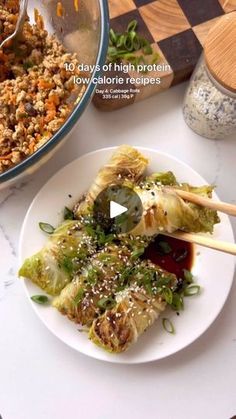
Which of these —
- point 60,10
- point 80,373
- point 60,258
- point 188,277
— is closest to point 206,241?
point 188,277

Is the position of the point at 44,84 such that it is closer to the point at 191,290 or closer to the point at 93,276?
the point at 93,276

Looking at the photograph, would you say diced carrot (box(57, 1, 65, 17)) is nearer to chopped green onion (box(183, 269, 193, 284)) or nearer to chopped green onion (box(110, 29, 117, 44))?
chopped green onion (box(110, 29, 117, 44))

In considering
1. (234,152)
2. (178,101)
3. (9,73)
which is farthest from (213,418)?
(9,73)

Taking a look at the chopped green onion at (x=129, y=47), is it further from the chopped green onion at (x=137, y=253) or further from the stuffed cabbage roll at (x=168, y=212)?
the chopped green onion at (x=137, y=253)

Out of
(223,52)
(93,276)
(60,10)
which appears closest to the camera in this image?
(223,52)

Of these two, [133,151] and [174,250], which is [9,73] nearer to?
[133,151]

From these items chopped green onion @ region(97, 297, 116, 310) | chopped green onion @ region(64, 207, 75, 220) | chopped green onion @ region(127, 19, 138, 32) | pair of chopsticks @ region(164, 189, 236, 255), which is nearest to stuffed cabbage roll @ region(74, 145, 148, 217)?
chopped green onion @ region(64, 207, 75, 220)
